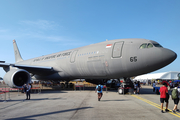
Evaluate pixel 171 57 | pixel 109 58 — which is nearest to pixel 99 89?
pixel 109 58

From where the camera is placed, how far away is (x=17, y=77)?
723 inches

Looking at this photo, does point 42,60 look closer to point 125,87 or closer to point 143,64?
point 125,87

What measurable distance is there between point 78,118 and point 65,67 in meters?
12.7

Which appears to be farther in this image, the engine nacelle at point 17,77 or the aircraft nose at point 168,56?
the engine nacelle at point 17,77

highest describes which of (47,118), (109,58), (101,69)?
(109,58)

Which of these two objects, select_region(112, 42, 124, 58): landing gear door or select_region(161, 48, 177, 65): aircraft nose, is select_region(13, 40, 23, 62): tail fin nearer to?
select_region(112, 42, 124, 58): landing gear door

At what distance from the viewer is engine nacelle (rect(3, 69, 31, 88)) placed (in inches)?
632

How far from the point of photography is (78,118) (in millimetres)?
6176

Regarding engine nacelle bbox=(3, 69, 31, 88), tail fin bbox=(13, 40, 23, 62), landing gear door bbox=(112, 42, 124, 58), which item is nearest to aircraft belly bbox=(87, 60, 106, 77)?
landing gear door bbox=(112, 42, 124, 58)

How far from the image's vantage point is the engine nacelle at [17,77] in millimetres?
16062

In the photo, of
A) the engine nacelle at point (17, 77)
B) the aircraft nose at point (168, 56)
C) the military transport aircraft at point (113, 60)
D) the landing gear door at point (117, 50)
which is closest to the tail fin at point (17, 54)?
the military transport aircraft at point (113, 60)

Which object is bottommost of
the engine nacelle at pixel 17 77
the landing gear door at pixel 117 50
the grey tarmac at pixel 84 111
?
the grey tarmac at pixel 84 111

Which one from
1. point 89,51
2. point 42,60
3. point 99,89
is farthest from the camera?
point 42,60

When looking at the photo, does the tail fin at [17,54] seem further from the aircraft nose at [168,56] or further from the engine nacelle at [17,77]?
the aircraft nose at [168,56]
